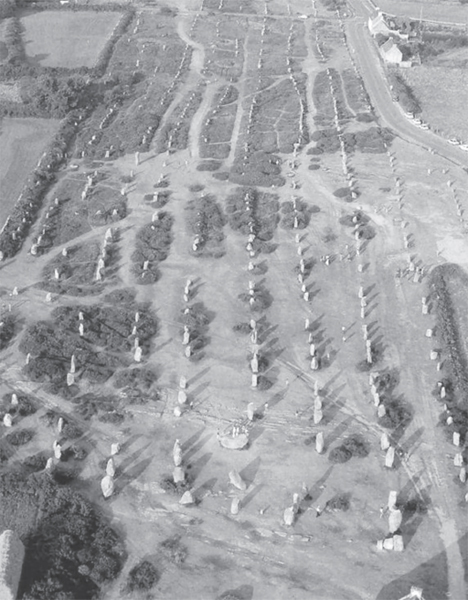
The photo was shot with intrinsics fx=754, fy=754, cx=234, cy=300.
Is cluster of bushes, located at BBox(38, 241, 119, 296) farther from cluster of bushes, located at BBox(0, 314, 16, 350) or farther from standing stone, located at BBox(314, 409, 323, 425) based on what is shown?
standing stone, located at BBox(314, 409, 323, 425)

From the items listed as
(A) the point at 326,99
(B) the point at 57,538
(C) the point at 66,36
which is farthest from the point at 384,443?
(C) the point at 66,36

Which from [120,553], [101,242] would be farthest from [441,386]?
[101,242]

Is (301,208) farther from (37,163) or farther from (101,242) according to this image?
(37,163)

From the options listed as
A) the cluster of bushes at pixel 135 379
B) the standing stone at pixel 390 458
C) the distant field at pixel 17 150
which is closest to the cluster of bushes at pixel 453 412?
the standing stone at pixel 390 458

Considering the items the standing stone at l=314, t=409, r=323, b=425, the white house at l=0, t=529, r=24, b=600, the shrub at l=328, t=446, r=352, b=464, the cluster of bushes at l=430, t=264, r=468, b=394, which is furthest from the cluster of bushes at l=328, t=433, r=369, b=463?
the white house at l=0, t=529, r=24, b=600

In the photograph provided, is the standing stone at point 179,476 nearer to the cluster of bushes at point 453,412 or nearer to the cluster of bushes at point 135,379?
the cluster of bushes at point 135,379
